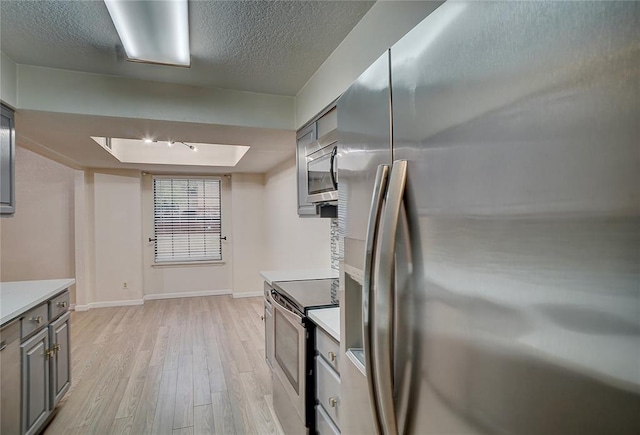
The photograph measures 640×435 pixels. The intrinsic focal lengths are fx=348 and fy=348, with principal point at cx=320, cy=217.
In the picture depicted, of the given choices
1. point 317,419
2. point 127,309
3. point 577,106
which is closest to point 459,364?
point 577,106

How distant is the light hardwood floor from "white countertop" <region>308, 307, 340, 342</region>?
1090 millimetres

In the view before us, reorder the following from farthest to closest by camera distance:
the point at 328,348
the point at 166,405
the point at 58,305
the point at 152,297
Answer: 1. the point at 152,297
2. the point at 166,405
3. the point at 58,305
4. the point at 328,348

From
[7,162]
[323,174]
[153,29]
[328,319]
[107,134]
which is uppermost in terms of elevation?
[153,29]

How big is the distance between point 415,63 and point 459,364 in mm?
565

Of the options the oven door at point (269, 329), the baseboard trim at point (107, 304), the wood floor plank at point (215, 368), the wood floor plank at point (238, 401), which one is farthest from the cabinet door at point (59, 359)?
the baseboard trim at point (107, 304)

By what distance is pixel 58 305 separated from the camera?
97.5 inches

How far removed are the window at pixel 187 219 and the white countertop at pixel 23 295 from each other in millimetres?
3621

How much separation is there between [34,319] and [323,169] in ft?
6.49

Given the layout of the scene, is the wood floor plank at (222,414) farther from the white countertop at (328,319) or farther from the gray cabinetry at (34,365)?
the white countertop at (328,319)

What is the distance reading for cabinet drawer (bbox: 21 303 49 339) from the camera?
6.61 feet

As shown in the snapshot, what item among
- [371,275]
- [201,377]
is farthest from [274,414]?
[371,275]

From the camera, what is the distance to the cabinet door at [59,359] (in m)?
2.37

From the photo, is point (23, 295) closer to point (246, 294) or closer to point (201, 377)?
point (201, 377)

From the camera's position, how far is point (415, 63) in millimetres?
699
